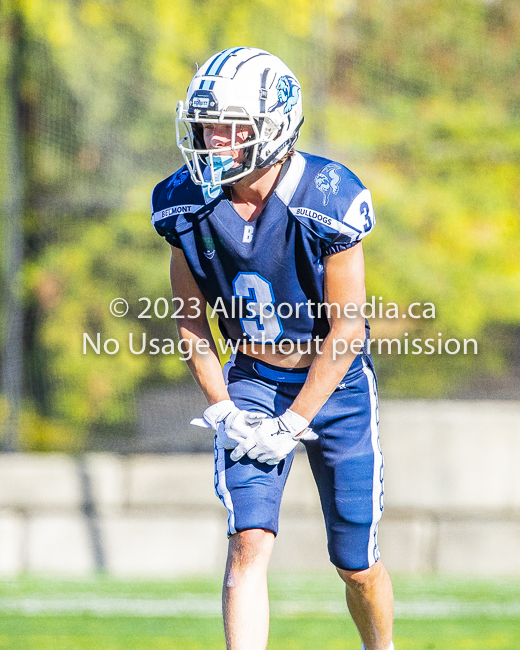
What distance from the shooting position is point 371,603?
2885 millimetres

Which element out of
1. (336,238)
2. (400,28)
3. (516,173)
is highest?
(400,28)

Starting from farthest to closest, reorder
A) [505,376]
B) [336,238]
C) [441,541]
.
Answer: [505,376] < [441,541] < [336,238]

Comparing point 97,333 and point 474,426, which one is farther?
point 97,333

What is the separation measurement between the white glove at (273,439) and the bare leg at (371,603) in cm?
51

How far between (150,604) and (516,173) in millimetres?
3248

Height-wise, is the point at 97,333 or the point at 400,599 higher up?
the point at 97,333

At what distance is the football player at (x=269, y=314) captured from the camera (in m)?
2.56

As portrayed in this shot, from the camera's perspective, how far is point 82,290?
5.29 metres

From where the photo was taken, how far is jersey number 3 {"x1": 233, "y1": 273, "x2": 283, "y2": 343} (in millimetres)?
2701

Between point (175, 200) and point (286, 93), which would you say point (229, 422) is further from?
point (286, 93)

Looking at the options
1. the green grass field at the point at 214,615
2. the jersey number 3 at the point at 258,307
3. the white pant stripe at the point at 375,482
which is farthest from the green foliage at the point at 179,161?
the jersey number 3 at the point at 258,307

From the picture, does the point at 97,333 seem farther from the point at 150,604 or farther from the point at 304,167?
the point at 304,167

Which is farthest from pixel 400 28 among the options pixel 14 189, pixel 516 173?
pixel 14 189

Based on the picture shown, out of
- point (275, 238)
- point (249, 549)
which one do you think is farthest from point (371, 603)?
point (275, 238)
